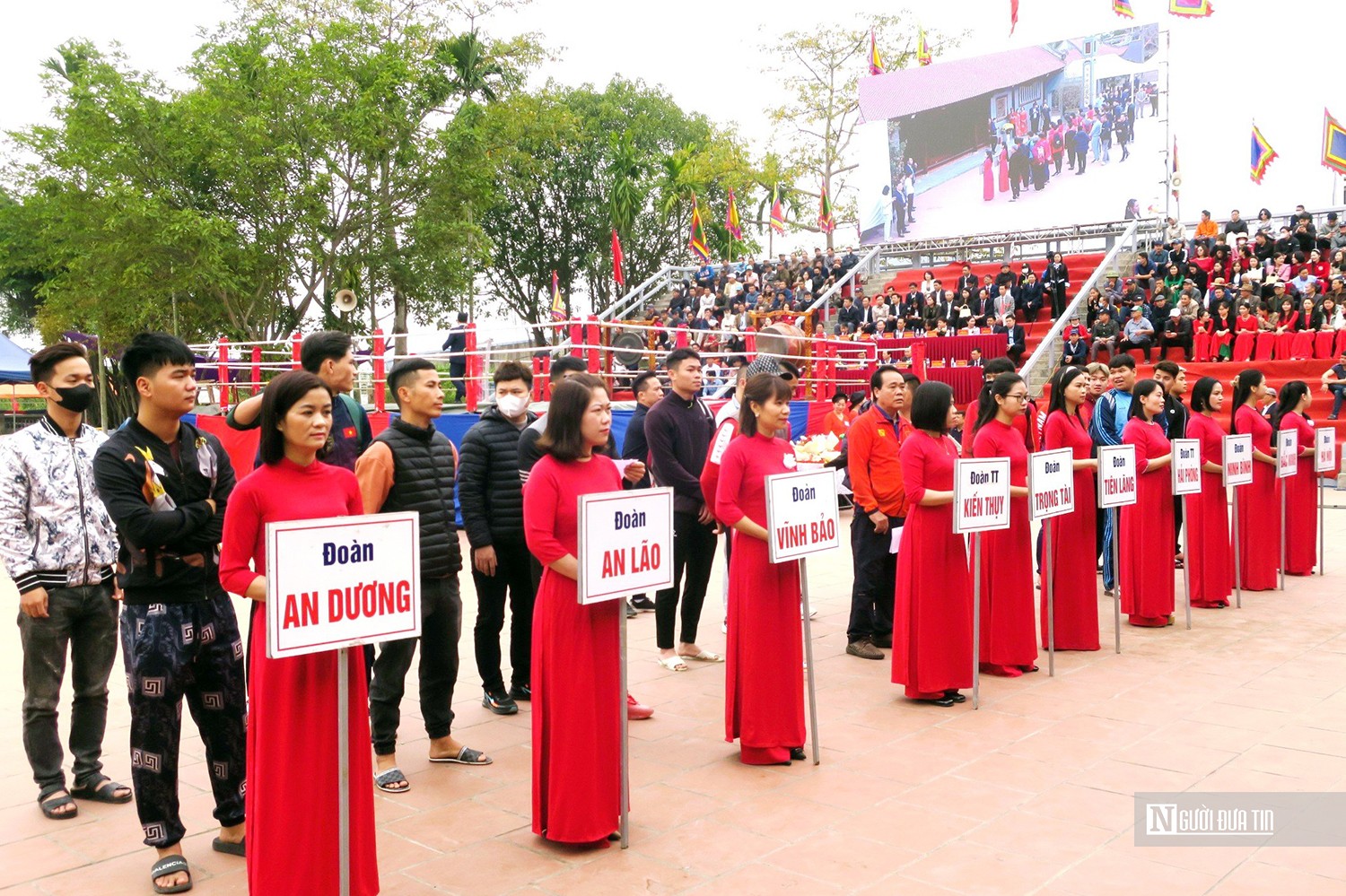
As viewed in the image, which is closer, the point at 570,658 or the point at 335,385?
the point at 570,658

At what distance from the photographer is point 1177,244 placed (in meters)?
23.9

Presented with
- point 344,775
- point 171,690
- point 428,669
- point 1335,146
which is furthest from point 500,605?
point 1335,146

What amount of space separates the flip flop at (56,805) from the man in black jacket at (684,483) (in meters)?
3.38

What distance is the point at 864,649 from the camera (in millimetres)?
7125

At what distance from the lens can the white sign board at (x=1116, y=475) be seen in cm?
707

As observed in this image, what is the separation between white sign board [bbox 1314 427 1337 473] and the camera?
9812 millimetres

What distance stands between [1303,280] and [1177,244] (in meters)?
3.61

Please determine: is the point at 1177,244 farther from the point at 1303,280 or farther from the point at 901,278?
the point at 901,278

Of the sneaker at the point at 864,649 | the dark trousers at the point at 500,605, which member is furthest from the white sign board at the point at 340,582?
the sneaker at the point at 864,649

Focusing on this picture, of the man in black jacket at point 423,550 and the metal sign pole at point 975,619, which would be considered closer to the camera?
the man in black jacket at point 423,550

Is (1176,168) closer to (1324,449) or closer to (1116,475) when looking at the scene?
(1324,449)

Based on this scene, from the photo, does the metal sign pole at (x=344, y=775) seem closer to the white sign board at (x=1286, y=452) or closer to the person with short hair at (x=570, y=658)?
the person with short hair at (x=570, y=658)

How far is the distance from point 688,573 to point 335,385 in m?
3.01

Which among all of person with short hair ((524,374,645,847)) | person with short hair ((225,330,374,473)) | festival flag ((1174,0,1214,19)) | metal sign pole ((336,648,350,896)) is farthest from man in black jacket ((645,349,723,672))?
festival flag ((1174,0,1214,19))
